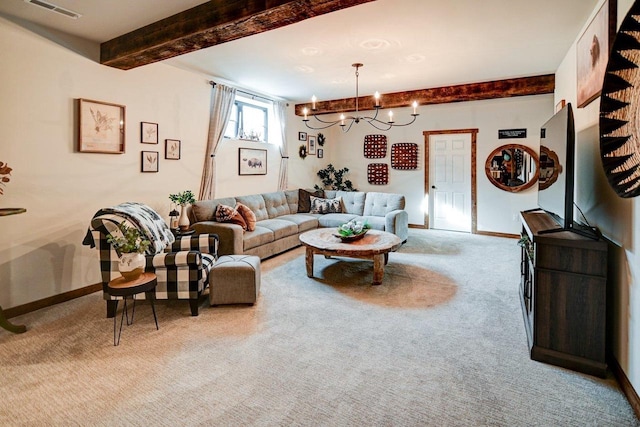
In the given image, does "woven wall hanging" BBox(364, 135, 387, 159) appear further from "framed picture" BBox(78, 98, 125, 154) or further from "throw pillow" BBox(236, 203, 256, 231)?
"framed picture" BBox(78, 98, 125, 154)

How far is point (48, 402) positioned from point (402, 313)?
256cm

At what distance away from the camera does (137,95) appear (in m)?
4.21

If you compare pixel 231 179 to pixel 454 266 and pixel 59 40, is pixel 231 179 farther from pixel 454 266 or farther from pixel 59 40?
pixel 454 266

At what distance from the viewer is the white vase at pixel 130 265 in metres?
2.71

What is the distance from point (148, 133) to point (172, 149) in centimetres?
40

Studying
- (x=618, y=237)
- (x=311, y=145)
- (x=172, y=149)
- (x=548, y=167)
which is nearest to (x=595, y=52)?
(x=548, y=167)

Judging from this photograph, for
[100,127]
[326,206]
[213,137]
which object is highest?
[213,137]

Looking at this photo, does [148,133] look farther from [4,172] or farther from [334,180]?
[334,180]

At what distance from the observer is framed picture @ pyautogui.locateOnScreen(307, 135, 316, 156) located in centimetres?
772

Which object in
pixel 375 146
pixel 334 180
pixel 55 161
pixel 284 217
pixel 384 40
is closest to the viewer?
pixel 55 161

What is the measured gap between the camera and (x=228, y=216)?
478 centimetres

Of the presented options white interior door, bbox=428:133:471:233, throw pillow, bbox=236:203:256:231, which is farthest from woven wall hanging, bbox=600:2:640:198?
white interior door, bbox=428:133:471:233

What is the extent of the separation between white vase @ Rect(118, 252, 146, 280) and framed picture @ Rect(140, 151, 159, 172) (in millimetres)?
1923

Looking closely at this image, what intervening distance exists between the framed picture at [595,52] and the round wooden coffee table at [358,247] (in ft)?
7.43
